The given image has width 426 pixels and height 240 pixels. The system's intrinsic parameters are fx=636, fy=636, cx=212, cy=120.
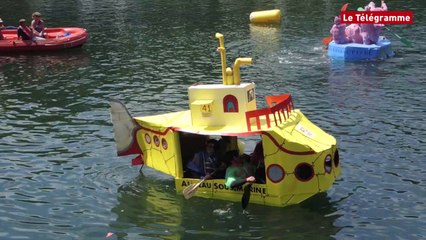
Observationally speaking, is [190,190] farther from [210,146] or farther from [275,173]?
[275,173]

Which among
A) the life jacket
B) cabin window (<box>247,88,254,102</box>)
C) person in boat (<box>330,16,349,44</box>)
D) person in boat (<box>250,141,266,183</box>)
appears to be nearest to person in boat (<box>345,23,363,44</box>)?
person in boat (<box>330,16,349,44</box>)

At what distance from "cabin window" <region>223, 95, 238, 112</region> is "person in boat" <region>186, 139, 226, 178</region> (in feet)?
3.60

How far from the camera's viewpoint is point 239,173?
14758mm

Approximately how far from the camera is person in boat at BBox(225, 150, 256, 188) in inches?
567

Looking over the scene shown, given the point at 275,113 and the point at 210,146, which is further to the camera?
the point at 210,146

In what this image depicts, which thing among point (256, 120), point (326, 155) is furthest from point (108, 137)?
point (326, 155)

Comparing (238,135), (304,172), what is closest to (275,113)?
(238,135)

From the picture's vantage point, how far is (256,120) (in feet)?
47.8

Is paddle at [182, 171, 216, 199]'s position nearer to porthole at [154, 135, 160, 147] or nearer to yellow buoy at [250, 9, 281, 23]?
porthole at [154, 135, 160, 147]

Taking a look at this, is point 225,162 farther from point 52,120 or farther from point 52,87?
point 52,87

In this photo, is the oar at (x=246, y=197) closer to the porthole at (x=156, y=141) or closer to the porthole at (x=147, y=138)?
the porthole at (x=156, y=141)

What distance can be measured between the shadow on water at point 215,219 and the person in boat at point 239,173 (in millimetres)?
770

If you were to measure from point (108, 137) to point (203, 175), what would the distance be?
6.21m

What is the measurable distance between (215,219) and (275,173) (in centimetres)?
179
